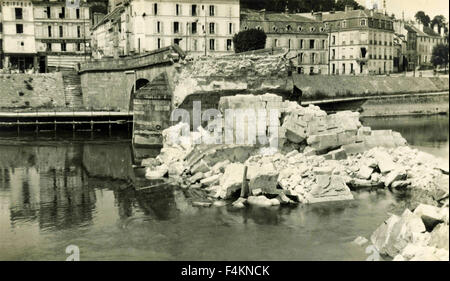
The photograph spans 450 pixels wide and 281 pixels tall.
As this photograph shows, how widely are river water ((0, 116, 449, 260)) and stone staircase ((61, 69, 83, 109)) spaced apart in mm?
30548

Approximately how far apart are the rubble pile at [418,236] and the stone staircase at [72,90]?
47936 millimetres

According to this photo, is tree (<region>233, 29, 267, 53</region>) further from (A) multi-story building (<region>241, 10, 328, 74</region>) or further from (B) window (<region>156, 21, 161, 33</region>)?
(A) multi-story building (<region>241, 10, 328, 74</region>)

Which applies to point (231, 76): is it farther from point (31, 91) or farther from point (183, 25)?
point (31, 91)

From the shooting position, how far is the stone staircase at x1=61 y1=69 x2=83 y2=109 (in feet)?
193

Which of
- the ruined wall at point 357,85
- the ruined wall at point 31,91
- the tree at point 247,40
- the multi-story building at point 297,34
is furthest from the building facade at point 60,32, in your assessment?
the ruined wall at point 357,85

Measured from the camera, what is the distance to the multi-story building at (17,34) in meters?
69.5

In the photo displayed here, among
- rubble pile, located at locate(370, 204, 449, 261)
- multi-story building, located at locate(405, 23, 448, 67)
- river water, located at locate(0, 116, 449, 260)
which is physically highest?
multi-story building, located at locate(405, 23, 448, 67)

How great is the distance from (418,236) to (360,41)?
42.2 m

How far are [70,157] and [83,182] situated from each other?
912 cm

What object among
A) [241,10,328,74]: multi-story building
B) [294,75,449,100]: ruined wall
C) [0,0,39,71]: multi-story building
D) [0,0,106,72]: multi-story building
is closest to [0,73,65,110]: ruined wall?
[0,0,106,72]: multi-story building

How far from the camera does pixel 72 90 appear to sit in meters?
59.3

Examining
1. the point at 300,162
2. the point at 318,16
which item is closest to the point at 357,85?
the point at 318,16
